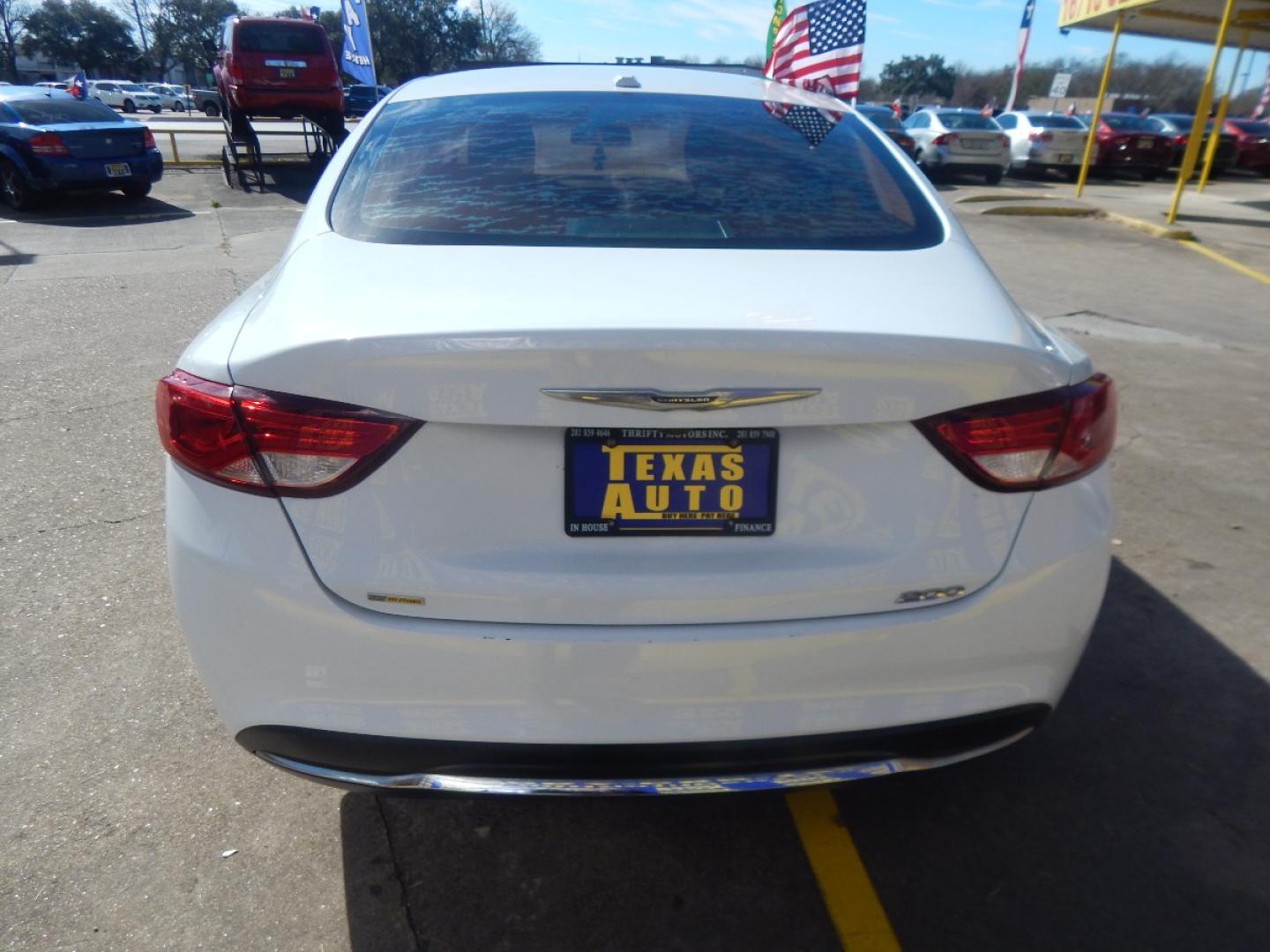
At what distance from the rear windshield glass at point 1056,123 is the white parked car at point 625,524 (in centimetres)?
2458

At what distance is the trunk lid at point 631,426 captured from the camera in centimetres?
171

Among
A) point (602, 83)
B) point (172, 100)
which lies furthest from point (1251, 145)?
point (172, 100)

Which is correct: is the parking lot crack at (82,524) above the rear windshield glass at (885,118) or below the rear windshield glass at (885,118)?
below

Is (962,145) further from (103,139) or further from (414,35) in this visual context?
(414,35)

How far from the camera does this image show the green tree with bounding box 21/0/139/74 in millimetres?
80125

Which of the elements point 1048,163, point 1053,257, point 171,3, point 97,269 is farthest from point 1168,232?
point 171,3

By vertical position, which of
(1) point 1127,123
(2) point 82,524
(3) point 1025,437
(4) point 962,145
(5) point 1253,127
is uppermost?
(3) point 1025,437

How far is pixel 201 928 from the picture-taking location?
2.16 m

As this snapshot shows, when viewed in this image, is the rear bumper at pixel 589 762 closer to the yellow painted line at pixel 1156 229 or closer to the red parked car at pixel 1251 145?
the yellow painted line at pixel 1156 229

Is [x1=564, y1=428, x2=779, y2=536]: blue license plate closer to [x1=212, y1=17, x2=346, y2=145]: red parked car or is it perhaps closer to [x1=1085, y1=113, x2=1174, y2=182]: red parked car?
[x1=212, y1=17, x2=346, y2=145]: red parked car

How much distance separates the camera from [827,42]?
307 inches

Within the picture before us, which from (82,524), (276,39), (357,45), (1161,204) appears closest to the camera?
(82,524)

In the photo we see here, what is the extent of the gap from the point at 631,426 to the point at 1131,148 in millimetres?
26697

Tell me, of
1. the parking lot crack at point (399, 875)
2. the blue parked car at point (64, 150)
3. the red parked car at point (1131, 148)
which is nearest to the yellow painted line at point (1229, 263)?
the parking lot crack at point (399, 875)
